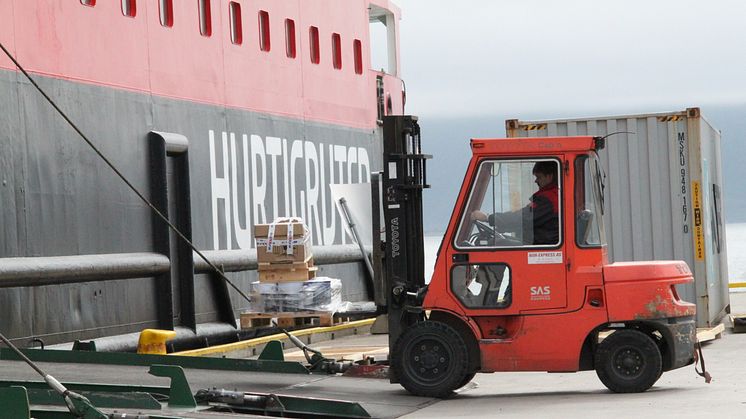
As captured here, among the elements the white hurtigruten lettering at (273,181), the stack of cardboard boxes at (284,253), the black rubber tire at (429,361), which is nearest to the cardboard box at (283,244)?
the stack of cardboard boxes at (284,253)

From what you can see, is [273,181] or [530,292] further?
[273,181]

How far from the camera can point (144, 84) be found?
1544 cm

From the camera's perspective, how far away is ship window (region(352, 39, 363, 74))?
2253cm

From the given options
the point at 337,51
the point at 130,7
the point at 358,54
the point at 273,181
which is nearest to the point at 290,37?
the point at 337,51

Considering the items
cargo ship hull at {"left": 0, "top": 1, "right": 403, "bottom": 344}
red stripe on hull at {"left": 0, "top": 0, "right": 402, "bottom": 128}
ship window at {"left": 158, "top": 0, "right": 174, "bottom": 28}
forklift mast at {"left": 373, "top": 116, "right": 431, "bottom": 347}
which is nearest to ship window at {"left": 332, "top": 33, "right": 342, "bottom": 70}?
red stripe on hull at {"left": 0, "top": 0, "right": 402, "bottom": 128}

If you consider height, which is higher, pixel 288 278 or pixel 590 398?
pixel 288 278

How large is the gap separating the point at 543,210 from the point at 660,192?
5738 mm

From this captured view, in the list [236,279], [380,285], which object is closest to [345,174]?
[236,279]

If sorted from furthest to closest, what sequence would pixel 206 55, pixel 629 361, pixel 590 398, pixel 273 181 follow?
1. pixel 273 181
2. pixel 206 55
3. pixel 629 361
4. pixel 590 398

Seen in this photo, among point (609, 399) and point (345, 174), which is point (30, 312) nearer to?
point (609, 399)

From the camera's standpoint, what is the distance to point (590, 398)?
10508 mm

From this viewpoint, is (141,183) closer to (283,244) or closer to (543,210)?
(283,244)

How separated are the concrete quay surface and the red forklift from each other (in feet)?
0.81

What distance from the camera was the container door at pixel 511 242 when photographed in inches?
417
